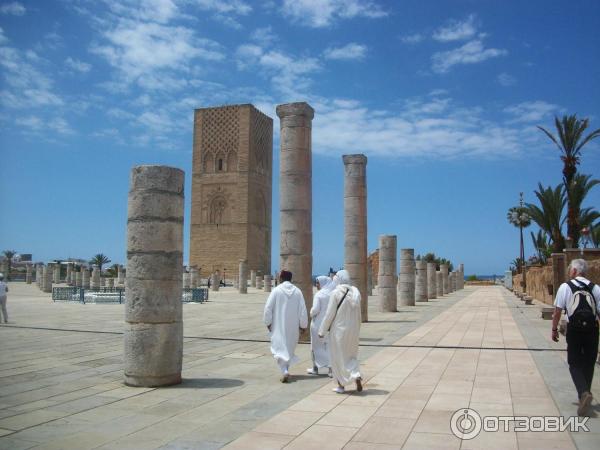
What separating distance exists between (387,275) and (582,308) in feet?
46.7

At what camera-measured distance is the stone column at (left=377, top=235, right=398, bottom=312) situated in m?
19.1

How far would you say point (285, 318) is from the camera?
7.22 m

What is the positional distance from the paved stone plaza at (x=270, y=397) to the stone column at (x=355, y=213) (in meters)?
5.36

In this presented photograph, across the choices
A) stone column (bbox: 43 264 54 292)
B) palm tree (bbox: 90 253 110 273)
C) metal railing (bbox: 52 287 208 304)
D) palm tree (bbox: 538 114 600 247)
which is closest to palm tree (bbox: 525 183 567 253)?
palm tree (bbox: 538 114 600 247)

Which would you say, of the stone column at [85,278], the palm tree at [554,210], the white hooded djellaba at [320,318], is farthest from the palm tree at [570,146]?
the stone column at [85,278]

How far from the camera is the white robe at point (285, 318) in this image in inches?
280

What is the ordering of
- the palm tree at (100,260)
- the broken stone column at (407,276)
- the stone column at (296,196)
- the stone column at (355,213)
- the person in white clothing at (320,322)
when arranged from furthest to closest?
the palm tree at (100,260) < the broken stone column at (407,276) < the stone column at (355,213) < the stone column at (296,196) < the person in white clothing at (320,322)

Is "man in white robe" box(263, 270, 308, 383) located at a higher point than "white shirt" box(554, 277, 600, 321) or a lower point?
lower

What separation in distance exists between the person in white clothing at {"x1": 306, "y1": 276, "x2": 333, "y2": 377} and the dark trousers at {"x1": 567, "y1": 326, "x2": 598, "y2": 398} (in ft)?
9.91

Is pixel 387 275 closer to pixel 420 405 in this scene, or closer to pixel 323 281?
pixel 323 281

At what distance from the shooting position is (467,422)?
493 cm

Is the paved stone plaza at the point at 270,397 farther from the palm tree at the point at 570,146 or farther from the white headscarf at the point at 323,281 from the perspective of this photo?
the palm tree at the point at 570,146

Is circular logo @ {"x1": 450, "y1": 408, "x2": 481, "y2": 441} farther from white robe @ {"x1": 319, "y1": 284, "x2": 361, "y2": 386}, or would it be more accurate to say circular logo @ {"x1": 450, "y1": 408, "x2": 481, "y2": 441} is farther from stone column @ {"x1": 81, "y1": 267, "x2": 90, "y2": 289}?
stone column @ {"x1": 81, "y1": 267, "x2": 90, "y2": 289}

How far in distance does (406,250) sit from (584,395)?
59.0ft
